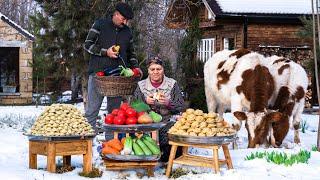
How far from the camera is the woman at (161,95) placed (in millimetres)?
8352

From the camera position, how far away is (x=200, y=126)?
298 inches

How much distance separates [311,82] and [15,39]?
11.9 m

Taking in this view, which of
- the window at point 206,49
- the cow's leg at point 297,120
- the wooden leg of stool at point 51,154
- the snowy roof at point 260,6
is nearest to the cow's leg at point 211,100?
the cow's leg at point 297,120

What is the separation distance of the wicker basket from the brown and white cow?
2.98 meters

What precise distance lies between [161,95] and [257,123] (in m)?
2.99

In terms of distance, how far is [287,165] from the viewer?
793cm

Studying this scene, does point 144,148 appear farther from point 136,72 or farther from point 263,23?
point 263,23

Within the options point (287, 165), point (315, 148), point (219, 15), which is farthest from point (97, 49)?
point (219, 15)

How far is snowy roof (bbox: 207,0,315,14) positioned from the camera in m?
24.1

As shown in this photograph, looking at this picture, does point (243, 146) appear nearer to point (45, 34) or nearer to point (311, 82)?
point (45, 34)

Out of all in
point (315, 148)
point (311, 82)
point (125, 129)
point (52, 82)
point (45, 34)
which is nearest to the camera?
point (125, 129)

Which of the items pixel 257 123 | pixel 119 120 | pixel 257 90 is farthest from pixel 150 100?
pixel 257 90

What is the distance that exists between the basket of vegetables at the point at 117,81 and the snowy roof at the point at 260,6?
15.6m

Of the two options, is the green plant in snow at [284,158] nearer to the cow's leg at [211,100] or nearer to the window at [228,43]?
the cow's leg at [211,100]
